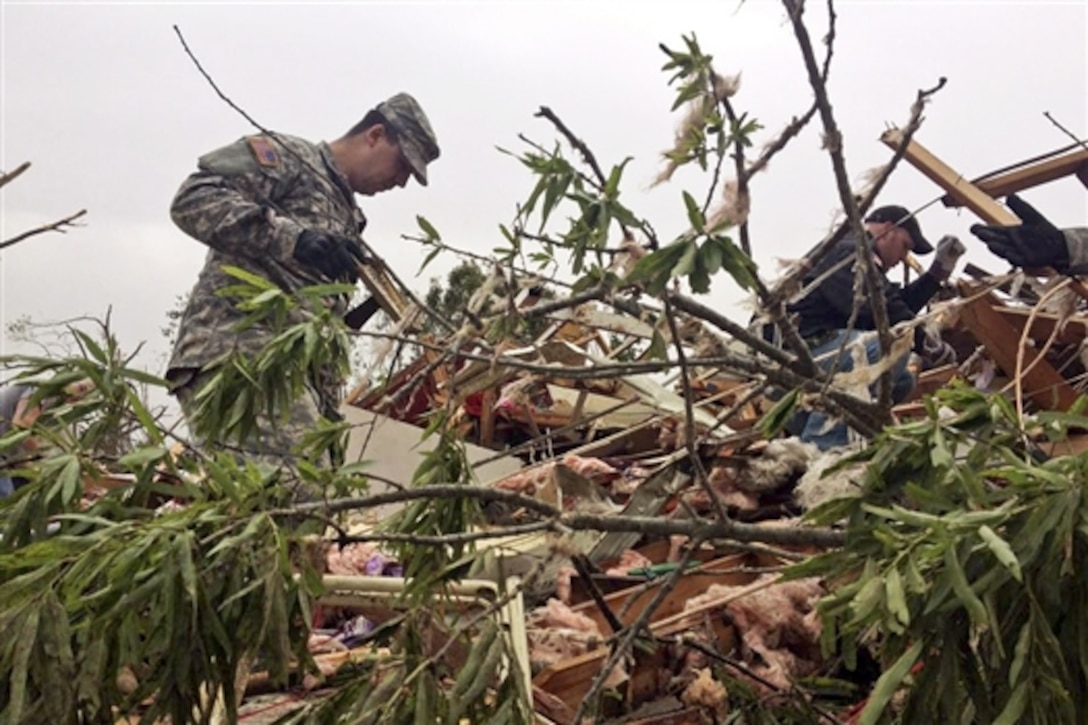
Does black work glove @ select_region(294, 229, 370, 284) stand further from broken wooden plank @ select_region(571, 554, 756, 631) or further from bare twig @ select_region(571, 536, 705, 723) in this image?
bare twig @ select_region(571, 536, 705, 723)

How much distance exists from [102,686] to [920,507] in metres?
1.13

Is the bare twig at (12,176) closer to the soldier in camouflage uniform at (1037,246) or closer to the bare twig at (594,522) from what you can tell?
the bare twig at (594,522)

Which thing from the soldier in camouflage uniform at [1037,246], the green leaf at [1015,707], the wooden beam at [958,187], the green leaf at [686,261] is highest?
the wooden beam at [958,187]

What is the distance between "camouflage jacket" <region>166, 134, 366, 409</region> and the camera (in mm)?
3576

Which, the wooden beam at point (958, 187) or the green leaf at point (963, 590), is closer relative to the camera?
the green leaf at point (963, 590)

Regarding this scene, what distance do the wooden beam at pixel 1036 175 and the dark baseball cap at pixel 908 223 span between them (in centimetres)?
68

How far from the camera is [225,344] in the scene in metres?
3.57

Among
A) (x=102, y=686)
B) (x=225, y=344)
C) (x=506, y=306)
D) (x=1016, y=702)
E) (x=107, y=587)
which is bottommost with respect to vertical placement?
(x=1016, y=702)

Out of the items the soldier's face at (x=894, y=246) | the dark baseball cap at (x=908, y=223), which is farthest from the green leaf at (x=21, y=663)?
the soldier's face at (x=894, y=246)

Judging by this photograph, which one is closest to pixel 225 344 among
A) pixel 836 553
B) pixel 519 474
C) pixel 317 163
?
pixel 317 163

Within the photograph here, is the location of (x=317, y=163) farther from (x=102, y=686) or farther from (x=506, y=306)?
(x=102, y=686)

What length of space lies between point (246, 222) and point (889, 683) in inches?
111

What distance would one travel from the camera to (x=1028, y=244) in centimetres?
322

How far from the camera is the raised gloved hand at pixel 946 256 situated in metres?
4.68
